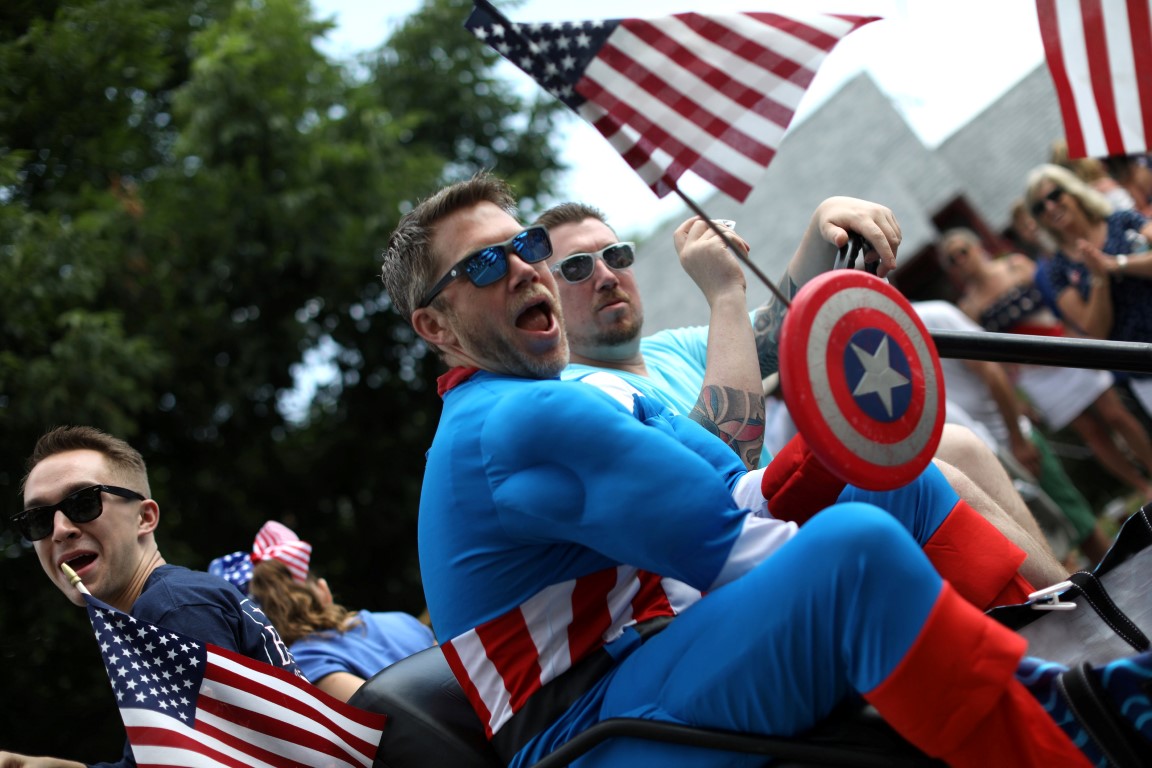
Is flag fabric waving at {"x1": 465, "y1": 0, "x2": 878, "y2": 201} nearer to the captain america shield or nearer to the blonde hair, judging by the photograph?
the captain america shield

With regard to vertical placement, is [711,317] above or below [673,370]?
above

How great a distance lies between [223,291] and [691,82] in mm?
8402

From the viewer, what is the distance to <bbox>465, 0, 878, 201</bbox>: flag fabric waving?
234 cm

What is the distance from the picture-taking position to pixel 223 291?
33.2ft

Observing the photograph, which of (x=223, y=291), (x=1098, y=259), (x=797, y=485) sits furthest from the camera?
(x=223, y=291)

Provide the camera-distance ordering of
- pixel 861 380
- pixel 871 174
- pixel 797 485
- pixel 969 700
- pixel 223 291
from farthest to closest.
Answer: pixel 871 174, pixel 223 291, pixel 797 485, pixel 861 380, pixel 969 700

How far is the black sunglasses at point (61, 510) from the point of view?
9.64 feet

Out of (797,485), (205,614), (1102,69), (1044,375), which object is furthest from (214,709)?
(1044,375)

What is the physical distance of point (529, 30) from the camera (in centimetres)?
227

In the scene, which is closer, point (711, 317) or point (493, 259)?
point (493, 259)

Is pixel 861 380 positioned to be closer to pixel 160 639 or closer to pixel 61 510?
pixel 160 639

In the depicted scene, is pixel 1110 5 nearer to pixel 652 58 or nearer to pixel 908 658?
pixel 652 58

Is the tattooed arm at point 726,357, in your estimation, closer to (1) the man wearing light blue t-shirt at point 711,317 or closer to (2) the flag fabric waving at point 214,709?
(1) the man wearing light blue t-shirt at point 711,317

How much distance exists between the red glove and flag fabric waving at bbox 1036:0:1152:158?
92 centimetres
